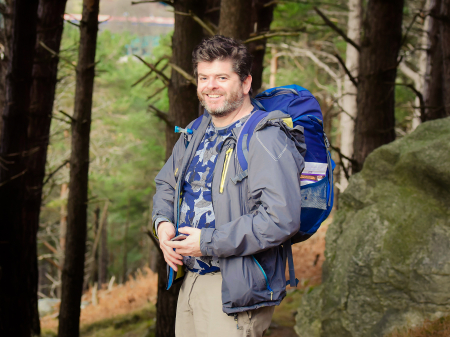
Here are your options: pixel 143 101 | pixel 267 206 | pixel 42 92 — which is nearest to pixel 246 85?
pixel 267 206

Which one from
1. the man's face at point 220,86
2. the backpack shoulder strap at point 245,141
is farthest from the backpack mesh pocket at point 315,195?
the man's face at point 220,86

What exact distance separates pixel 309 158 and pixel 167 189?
3.04 feet

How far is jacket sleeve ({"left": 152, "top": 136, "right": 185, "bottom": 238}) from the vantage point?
8.28 ft

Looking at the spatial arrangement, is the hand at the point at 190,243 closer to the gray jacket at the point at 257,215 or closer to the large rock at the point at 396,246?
the gray jacket at the point at 257,215

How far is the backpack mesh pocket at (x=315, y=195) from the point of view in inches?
86.7

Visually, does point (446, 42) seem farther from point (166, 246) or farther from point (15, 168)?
point (15, 168)

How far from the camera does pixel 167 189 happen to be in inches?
104

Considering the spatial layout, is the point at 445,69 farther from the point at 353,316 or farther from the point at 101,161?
the point at 101,161

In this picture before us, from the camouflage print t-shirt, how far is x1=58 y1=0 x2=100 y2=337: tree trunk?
4.45 metres

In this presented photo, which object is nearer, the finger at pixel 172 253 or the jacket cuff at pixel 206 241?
the jacket cuff at pixel 206 241

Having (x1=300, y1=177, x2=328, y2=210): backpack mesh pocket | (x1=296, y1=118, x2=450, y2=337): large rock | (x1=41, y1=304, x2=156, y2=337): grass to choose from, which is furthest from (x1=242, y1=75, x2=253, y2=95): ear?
(x1=41, y1=304, x2=156, y2=337): grass

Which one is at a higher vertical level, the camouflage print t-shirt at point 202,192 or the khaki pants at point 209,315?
the camouflage print t-shirt at point 202,192

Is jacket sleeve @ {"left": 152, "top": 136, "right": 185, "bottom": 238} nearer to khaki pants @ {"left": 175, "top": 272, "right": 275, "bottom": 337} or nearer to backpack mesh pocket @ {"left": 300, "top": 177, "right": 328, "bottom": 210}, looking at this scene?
khaki pants @ {"left": 175, "top": 272, "right": 275, "bottom": 337}

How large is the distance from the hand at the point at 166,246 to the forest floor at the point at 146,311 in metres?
3.98
